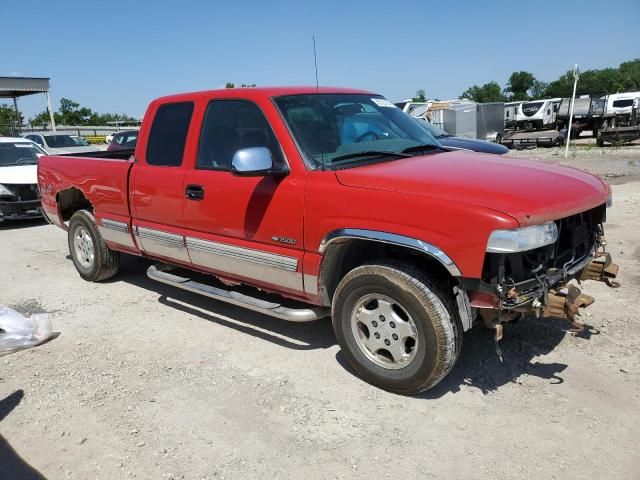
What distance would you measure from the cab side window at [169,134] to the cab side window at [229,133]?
0.25 meters

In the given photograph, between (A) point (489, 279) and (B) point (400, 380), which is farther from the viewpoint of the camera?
(B) point (400, 380)

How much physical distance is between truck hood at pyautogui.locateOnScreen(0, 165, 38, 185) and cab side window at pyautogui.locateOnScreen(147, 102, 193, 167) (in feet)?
19.3

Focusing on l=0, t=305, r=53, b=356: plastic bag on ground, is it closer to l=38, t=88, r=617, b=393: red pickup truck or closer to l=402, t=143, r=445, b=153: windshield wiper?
l=38, t=88, r=617, b=393: red pickup truck

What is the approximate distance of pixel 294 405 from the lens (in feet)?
11.6

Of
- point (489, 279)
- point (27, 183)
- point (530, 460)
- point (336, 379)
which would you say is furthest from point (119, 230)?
point (27, 183)

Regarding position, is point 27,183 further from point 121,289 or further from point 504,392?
point 504,392

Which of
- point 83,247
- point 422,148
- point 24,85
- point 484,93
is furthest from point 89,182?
point 484,93

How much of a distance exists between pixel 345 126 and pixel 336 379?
1875mm

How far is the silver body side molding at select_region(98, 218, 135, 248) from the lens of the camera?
212 inches

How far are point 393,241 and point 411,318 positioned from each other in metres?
0.50

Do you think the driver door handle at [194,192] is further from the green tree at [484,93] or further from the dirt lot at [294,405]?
the green tree at [484,93]

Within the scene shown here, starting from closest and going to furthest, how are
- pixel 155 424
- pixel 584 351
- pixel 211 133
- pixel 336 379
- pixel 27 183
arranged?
pixel 155 424 → pixel 336 379 → pixel 584 351 → pixel 211 133 → pixel 27 183

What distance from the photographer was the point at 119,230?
215 inches

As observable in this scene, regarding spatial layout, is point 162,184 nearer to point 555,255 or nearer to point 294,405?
point 294,405
